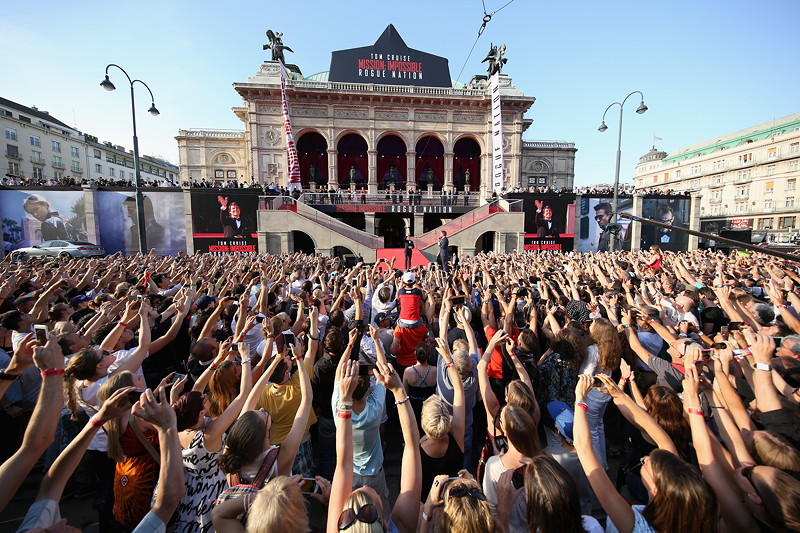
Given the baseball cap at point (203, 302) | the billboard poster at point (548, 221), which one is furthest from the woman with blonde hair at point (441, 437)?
the billboard poster at point (548, 221)

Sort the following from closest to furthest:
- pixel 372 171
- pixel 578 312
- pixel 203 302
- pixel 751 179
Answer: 1. pixel 578 312
2. pixel 203 302
3. pixel 372 171
4. pixel 751 179

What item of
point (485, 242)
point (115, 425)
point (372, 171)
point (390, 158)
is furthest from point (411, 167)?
point (115, 425)

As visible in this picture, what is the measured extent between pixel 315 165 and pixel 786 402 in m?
38.6

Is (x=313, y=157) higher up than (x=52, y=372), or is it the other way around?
(x=313, y=157)

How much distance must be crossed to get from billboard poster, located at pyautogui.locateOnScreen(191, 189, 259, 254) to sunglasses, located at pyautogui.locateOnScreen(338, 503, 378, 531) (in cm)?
2537

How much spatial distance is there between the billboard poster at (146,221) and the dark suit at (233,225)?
121 inches

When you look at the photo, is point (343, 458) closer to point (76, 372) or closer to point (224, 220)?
point (76, 372)

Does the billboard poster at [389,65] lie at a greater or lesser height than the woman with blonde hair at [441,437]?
greater

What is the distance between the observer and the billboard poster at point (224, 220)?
2483cm

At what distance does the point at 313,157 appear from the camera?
1479 inches

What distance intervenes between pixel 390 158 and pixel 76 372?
37.8 m

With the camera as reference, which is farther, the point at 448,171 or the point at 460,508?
the point at 448,171

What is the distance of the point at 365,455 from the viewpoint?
9.45 feet

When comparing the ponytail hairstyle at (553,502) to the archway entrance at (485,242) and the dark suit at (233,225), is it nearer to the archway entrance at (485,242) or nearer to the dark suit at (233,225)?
the dark suit at (233,225)
